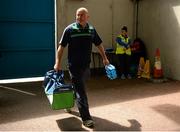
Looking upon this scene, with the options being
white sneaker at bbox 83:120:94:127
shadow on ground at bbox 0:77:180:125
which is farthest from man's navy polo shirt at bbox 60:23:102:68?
shadow on ground at bbox 0:77:180:125

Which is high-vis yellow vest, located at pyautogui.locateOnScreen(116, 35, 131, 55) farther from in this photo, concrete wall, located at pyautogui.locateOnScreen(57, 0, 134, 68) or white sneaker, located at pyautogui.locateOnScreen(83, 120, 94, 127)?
white sneaker, located at pyautogui.locateOnScreen(83, 120, 94, 127)

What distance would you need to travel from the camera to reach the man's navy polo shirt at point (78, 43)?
497cm

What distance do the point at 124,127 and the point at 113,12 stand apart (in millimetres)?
5872

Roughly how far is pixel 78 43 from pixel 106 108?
5.67 feet

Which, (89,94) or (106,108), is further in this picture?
(89,94)

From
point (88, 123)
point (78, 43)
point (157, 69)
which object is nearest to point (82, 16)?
point (78, 43)

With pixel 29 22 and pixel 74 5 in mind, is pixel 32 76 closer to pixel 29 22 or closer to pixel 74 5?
pixel 29 22

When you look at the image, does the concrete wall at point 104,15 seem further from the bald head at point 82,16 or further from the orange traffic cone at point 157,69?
the bald head at point 82,16

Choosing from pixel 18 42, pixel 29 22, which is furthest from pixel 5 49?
pixel 29 22

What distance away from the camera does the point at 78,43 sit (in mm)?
4973

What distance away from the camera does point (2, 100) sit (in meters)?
6.80

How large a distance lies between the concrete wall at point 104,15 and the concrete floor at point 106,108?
7.21 feet

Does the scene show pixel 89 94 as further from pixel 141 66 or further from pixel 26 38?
pixel 141 66

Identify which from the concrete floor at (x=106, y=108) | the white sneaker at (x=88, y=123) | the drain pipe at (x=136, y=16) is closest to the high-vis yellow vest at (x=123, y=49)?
the drain pipe at (x=136, y=16)
